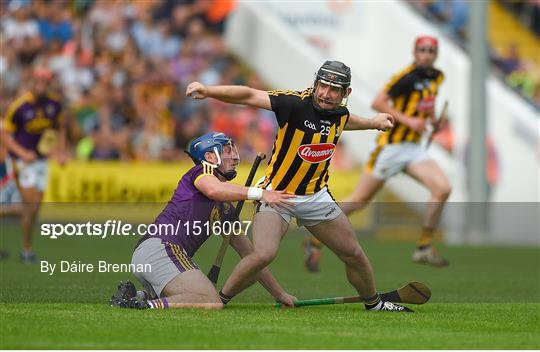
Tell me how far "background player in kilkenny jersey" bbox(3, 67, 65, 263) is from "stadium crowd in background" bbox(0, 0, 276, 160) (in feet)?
20.0

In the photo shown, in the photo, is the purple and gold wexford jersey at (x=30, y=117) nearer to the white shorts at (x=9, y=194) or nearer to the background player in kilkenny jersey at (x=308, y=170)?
the white shorts at (x=9, y=194)

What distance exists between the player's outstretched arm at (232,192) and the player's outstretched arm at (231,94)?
2.04ft

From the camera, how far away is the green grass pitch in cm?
846

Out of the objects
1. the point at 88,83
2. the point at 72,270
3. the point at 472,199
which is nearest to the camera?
the point at 72,270

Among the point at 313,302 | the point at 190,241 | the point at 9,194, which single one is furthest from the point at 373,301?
the point at 9,194

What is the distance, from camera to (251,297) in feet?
38.9

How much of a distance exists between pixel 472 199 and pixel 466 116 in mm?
2667

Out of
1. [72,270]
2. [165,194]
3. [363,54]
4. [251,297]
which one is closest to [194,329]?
[251,297]

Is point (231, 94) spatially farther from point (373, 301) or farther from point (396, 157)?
point (396, 157)

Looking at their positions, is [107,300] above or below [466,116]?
above

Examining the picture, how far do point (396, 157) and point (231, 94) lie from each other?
6.28 metres

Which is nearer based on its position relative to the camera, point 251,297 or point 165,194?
point 251,297

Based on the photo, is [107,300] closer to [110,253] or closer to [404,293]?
[110,253]

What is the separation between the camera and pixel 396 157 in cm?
1563
